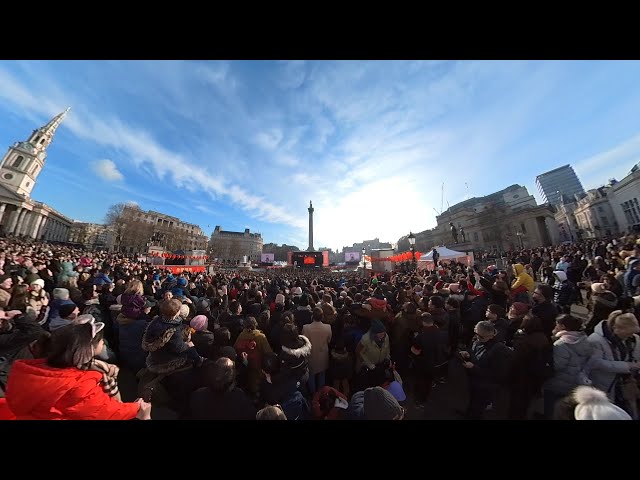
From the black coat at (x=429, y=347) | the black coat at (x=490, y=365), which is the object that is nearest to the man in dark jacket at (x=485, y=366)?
the black coat at (x=490, y=365)

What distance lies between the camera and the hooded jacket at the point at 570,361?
2.76 m

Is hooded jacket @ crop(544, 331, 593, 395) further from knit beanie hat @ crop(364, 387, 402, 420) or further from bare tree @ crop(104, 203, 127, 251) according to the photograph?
bare tree @ crop(104, 203, 127, 251)

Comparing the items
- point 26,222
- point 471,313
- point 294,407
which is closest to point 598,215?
point 471,313

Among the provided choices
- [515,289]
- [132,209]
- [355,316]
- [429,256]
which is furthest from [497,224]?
[132,209]

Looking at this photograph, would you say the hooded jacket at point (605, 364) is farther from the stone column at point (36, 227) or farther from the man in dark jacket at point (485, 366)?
the stone column at point (36, 227)

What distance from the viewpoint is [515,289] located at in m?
6.39

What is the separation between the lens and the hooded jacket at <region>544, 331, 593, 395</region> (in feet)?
Answer: 9.04

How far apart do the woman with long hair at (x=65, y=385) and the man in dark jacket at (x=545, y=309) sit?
6.14 metres

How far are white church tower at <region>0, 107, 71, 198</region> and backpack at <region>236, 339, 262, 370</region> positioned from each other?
84.8m

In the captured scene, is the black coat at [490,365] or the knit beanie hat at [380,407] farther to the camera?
the black coat at [490,365]
